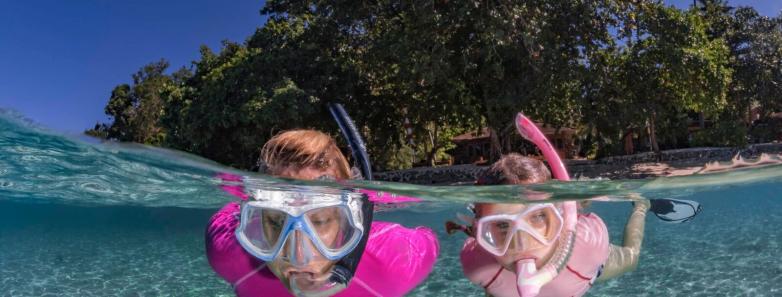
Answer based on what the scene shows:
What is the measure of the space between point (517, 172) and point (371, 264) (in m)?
1.36

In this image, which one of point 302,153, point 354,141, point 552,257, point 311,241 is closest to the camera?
point 311,241

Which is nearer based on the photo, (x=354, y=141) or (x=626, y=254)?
(x=626, y=254)

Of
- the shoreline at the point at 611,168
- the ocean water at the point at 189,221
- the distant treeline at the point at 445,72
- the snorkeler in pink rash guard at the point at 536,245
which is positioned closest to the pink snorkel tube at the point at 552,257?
the snorkeler in pink rash guard at the point at 536,245

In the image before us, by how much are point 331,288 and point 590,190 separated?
3174 mm

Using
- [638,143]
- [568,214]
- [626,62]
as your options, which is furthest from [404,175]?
[638,143]

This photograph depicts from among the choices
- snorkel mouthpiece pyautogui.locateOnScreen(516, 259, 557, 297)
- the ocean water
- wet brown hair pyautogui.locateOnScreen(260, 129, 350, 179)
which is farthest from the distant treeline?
snorkel mouthpiece pyautogui.locateOnScreen(516, 259, 557, 297)

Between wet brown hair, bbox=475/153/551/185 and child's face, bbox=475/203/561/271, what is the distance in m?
0.54

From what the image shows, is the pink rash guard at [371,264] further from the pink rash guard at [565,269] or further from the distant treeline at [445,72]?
the distant treeline at [445,72]

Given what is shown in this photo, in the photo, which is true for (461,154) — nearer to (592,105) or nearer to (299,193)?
(592,105)

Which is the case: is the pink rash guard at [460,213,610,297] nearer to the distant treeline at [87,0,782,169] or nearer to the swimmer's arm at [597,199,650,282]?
the swimmer's arm at [597,199,650,282]

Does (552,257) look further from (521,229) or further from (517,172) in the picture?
(517,172)

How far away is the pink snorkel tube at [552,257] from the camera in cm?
296

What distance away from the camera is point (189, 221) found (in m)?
14.8

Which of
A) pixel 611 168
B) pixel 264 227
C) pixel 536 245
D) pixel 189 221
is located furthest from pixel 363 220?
pixel 611 168
